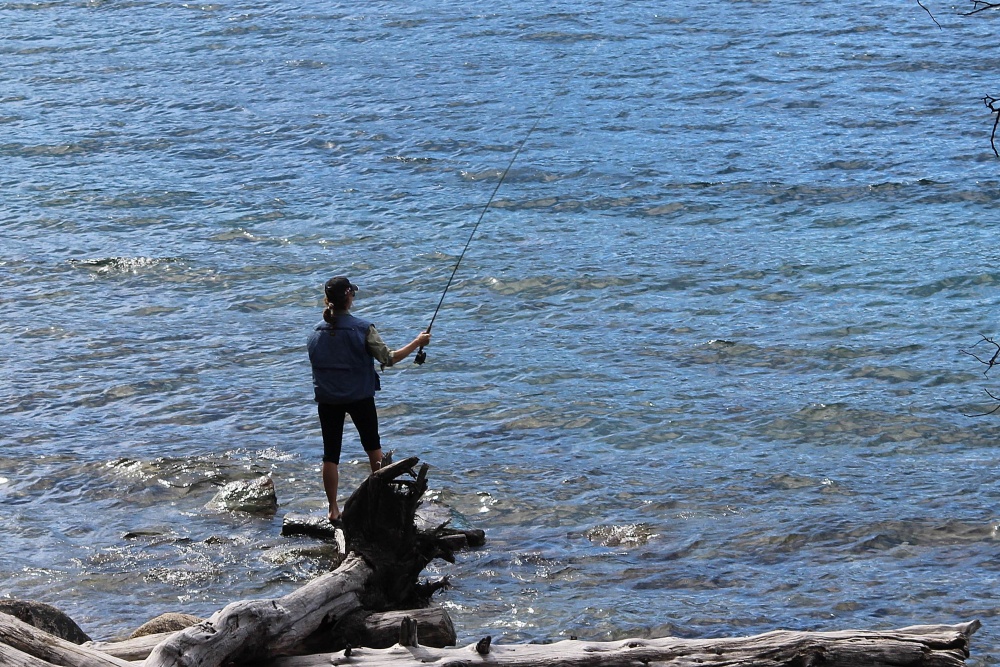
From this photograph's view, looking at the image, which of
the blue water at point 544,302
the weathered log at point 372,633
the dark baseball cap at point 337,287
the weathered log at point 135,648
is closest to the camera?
the weathered log at point 135,648

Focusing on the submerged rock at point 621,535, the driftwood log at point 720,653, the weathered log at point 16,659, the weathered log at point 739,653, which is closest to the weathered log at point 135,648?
the driftwood log at point 720,653

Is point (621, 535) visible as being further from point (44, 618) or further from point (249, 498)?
point (44, 618)

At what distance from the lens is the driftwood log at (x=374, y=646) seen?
6.24 m

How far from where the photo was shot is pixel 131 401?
1329 centimetres

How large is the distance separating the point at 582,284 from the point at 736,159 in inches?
224

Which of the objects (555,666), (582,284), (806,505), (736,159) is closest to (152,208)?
(582,284)

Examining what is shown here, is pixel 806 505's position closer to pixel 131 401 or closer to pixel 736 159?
pixel 131 401

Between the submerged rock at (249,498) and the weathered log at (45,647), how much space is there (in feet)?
13.7

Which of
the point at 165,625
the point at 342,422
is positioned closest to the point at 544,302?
the point at 342,422

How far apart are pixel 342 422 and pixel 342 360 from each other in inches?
22.6

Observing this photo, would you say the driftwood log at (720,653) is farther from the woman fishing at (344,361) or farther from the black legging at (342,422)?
the black legging at (342,422)

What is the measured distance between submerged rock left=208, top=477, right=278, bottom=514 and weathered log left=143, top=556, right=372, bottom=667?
3.16 meters

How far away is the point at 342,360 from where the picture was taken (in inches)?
369

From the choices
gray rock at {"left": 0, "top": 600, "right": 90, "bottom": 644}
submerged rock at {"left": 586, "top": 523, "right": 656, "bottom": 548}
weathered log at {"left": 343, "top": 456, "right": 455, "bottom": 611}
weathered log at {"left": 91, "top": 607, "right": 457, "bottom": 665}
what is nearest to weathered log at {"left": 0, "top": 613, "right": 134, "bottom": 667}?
gray rock at {"left": 0, "top": 600, "right": 90, "bottom": 644}
